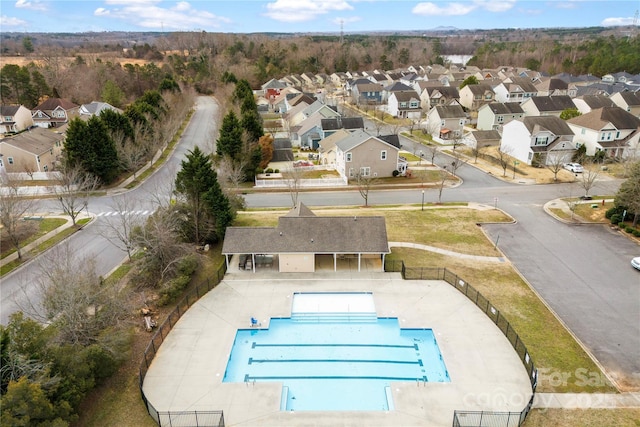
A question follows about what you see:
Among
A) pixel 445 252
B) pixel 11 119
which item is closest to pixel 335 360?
pixel 445 252

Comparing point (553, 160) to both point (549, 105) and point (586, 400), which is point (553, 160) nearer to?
point (549, 105)

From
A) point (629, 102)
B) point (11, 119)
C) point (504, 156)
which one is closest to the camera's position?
point (504, 156)

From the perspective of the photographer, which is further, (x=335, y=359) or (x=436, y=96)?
(x=436, y=96)

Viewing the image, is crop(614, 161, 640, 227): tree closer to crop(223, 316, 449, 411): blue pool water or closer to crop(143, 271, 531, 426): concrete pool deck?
crop(143, 271, 531, 426): concrete pool deck

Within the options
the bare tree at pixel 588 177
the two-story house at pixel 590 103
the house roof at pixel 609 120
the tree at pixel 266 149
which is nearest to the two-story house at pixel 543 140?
the bare tree at pixel 588 177

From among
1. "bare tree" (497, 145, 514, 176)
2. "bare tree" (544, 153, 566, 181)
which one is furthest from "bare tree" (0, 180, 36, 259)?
"bare tree" (544, 153, 566, 181)

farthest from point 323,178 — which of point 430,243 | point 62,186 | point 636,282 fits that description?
point 636,282

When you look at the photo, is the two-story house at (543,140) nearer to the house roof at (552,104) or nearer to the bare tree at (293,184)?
the house roof at (552,104)
